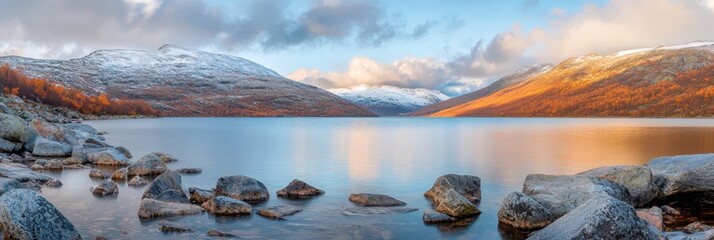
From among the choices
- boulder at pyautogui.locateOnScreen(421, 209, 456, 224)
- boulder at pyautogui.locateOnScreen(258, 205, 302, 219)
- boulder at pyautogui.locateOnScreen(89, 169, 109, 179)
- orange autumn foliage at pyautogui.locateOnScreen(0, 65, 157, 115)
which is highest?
orange autumn foliage at pyautogui.locateOnScreen(0, 65, 157, 115)

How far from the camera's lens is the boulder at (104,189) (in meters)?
21.6

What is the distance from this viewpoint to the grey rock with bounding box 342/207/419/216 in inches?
748

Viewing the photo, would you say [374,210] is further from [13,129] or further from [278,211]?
[13,129]

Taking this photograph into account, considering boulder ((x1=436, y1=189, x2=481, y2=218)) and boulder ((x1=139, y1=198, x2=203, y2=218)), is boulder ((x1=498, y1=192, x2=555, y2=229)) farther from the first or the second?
boulder ((x1=139, y1=198, x2=203, y2=218))

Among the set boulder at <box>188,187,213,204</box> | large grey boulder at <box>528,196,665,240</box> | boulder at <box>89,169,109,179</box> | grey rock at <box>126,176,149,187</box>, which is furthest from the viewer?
boulder at <box>89,169,109,179</box>

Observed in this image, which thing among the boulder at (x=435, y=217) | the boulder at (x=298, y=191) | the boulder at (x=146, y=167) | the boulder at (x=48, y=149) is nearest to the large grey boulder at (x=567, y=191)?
the boulder at (x=435, y=217)

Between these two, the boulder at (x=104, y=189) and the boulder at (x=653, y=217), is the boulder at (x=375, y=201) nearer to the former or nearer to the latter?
the boulder at (x=653, y=217)

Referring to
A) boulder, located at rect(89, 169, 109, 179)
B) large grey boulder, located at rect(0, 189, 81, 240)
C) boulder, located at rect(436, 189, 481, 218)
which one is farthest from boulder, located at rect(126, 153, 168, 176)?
boulder, located at rect(436, 189, 481, 218)

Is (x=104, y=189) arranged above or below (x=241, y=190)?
above

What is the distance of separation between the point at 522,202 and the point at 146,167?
63.1 feet

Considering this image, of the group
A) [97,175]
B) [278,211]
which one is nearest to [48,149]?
[97,175]

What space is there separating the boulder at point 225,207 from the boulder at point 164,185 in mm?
2377

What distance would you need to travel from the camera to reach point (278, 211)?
18.6m

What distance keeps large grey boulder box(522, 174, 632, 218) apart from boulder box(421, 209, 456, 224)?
309 centimetres
